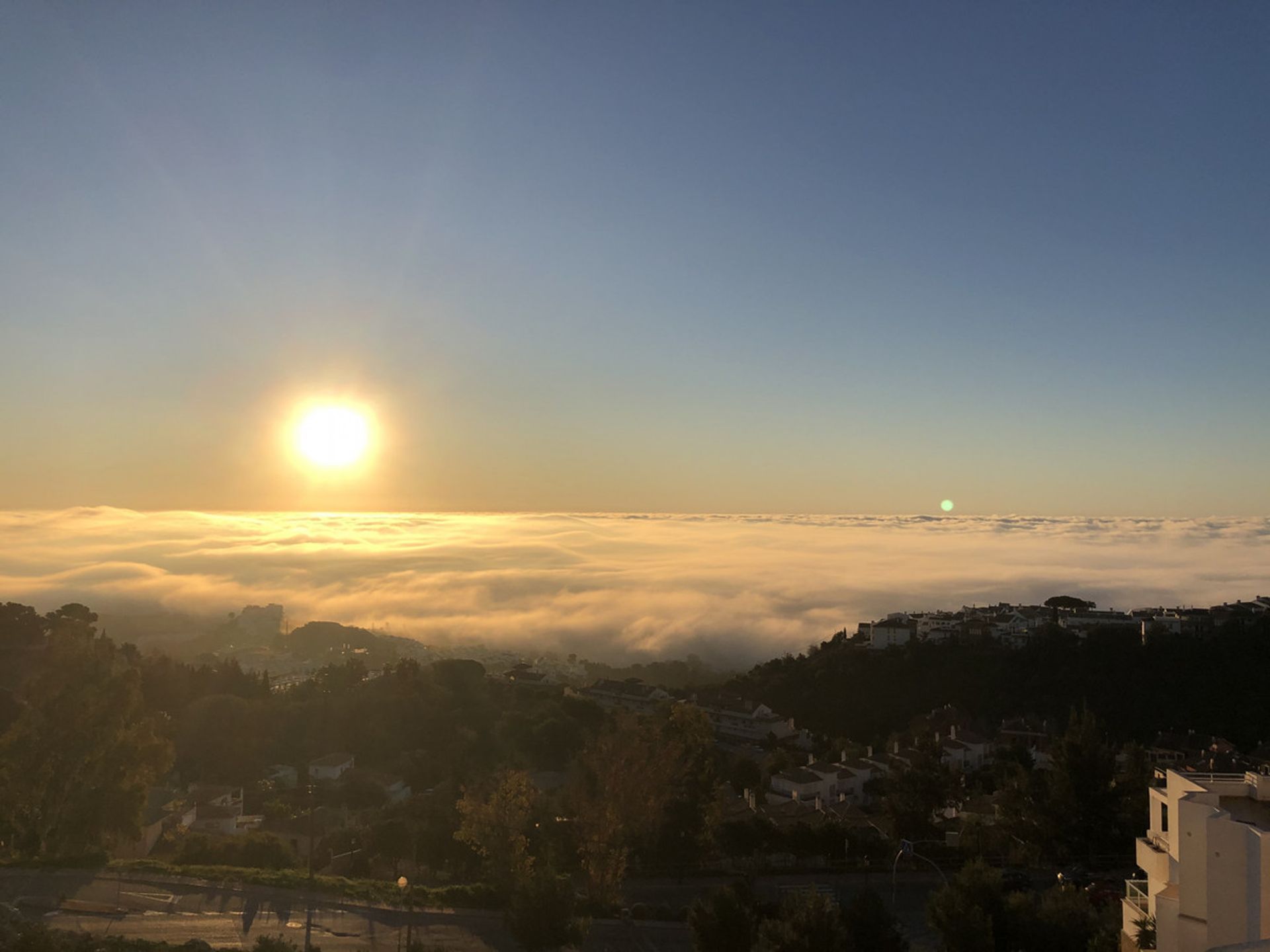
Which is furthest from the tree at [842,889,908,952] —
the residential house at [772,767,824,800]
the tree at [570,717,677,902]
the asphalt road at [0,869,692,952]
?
the residential house at [772,767,824,800]

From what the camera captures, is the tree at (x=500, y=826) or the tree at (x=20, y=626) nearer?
the tree at (x=500, y=826)

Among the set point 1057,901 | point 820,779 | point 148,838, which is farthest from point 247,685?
point 1057,901

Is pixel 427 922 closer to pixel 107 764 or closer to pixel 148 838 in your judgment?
pixel 107 764

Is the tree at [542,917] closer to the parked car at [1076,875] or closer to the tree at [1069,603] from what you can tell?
the parked car at [1076,875]

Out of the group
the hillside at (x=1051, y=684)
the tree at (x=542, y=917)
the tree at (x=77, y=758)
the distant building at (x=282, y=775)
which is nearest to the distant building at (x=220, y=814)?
the distant building at (x=282, y=775)

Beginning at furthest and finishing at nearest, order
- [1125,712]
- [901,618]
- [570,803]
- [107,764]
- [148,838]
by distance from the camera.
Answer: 1. [901,618]
2. [1125,712]
3. [148,838]
4. [570,803]
5. [107,764]

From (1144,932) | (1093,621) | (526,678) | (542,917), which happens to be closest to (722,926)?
(542,917)

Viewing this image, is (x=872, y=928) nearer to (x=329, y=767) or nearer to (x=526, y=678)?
(x=329, y=767)
